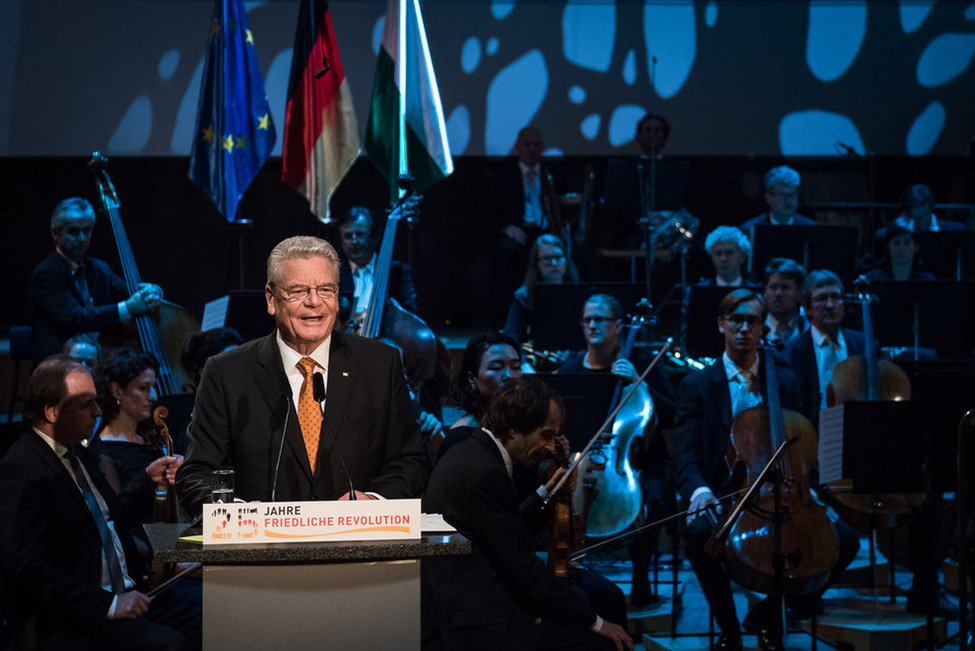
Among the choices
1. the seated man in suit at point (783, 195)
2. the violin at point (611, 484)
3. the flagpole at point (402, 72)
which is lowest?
the violin at point (611, 484)

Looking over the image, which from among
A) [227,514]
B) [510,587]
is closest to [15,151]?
[510,587]

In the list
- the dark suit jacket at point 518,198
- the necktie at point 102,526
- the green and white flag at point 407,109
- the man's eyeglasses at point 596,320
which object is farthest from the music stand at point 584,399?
the dark suit jacket at point 518,198

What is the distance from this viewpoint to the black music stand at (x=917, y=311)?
5559 millimetres

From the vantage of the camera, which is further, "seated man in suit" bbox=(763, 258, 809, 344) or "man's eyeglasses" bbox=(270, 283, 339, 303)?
"seated man in suit" bbox=(763, 258, 809, 344)

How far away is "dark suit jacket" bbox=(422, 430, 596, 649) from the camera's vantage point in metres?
2.95

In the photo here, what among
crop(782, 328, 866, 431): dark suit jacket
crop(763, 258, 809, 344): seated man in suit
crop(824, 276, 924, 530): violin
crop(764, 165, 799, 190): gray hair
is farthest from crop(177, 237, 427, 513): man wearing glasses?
crop(764, 165, 799, 190): gray hair

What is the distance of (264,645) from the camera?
1.96 m

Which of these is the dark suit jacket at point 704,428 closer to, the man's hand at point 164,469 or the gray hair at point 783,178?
the man's hand at point 164,469

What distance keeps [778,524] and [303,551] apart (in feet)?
7.12

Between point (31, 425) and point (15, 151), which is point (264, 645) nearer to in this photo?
point (31, 425)

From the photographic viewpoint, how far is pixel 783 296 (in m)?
5.50

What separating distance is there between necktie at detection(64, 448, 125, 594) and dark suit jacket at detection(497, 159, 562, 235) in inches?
171

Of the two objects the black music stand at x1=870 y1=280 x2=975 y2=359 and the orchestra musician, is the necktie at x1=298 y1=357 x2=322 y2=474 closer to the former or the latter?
the orchestra musician

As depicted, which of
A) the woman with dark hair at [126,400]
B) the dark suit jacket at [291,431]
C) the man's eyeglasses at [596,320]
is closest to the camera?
the dark suit jacket at [291,431]
